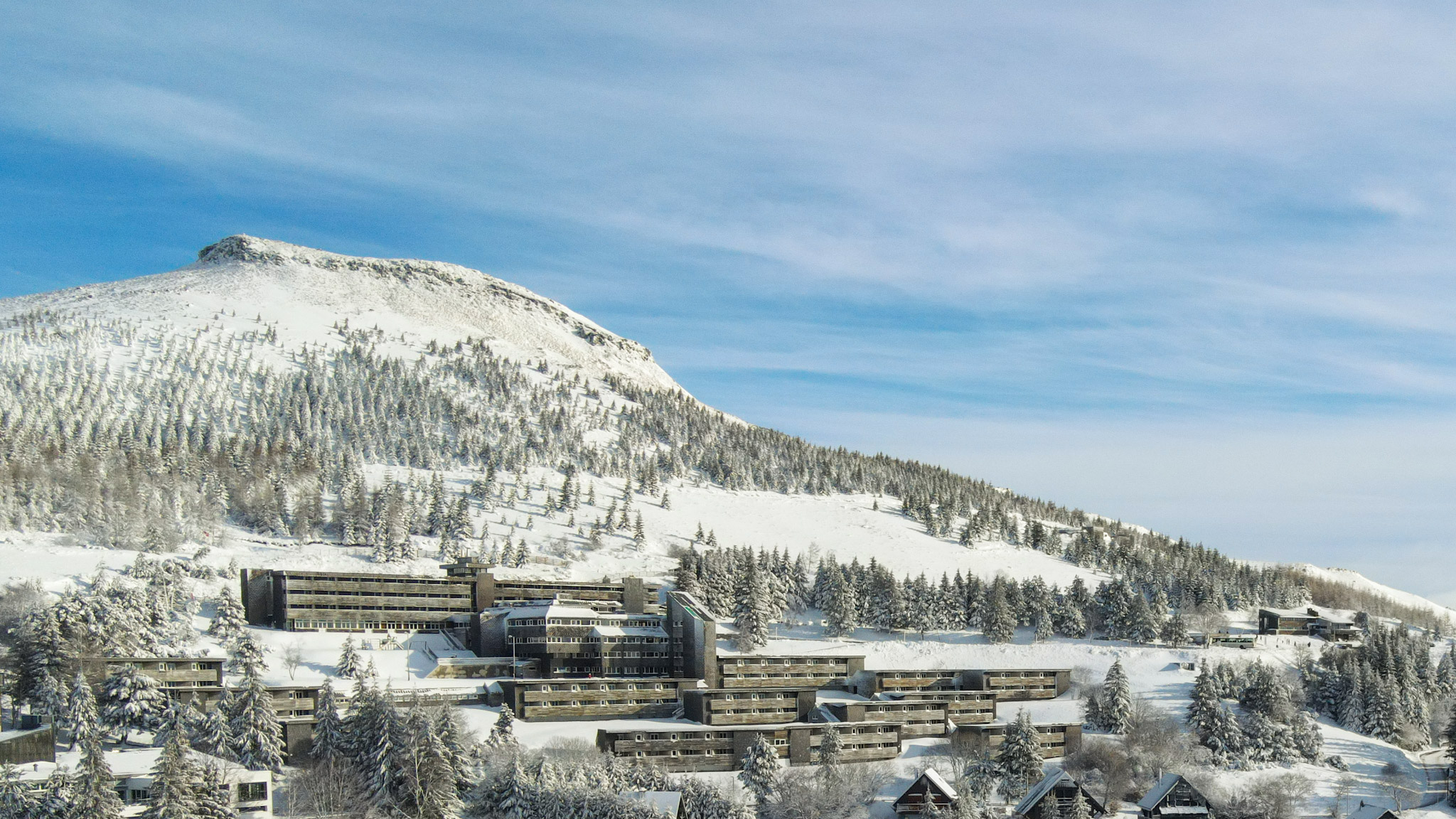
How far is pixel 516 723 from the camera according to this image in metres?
95.4

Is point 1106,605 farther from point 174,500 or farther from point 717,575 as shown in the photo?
point 174,500

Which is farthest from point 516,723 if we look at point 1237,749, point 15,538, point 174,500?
point 174,500

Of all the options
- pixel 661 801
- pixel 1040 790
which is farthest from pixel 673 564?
pixel 661 801

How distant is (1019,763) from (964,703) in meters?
20.2

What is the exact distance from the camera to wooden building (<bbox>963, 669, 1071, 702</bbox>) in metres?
111

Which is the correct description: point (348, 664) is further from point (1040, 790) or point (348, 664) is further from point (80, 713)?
point (1040, 790)

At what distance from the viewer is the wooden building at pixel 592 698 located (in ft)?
321

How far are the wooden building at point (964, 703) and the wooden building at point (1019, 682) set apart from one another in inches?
93.5

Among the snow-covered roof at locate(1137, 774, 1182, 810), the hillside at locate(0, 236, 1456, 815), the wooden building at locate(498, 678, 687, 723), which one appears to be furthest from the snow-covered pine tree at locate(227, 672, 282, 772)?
the snow-covered roof at locate(1137, 774, 1182, 810)

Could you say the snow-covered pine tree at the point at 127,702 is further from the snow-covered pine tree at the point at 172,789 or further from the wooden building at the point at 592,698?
the wooden building at the point at 592,698

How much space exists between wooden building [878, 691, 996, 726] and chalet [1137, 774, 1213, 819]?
83.0 ft

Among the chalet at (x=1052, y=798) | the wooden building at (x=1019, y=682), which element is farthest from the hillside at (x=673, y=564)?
the chalet at (x=1052, y=798)

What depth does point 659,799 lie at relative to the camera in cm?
7094

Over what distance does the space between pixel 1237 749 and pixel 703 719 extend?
1700 inches
